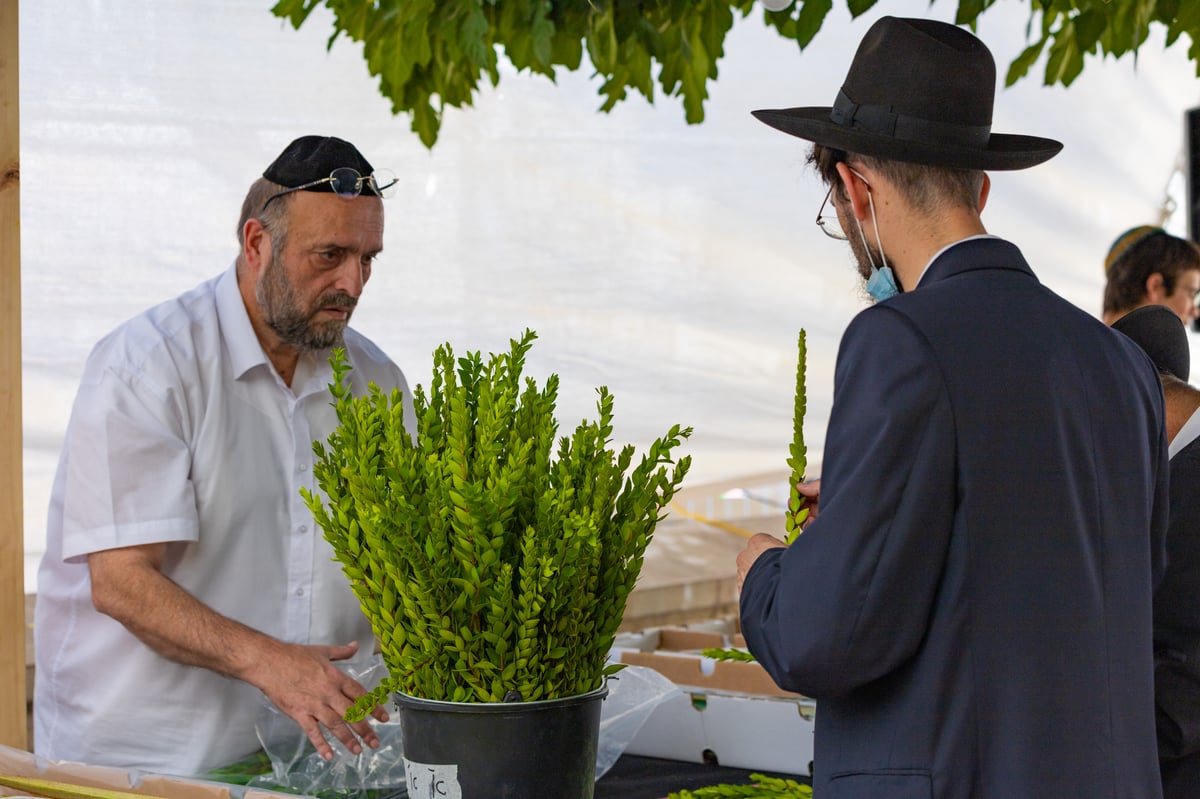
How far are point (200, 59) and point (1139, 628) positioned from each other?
2.21m

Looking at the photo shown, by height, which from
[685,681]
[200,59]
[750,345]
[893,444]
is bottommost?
[685,681]

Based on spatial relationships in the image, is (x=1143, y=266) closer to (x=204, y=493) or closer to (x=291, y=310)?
(x=291, y=310)

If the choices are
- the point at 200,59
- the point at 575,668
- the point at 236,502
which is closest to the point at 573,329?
the point at 200,59

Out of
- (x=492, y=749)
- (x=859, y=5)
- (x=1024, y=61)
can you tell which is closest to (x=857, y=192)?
(x=492, y=749)

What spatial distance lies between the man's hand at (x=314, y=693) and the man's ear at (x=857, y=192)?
826 mm

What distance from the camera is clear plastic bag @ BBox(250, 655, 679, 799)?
163 centimetres

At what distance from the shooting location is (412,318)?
10.2ft

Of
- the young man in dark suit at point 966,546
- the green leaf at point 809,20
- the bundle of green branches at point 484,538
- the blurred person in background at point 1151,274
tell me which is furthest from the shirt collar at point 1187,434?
the blurred person in background at point 1151,274

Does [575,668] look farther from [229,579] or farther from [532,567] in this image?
[229,579]

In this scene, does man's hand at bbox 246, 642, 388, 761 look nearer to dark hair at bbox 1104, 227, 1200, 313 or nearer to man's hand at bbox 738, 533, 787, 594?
man's hand at bbox 738, 533, 787, 594

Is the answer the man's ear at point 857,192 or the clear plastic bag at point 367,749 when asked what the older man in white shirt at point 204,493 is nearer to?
the clear plastic bag at point 367,749

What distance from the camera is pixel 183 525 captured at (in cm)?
183

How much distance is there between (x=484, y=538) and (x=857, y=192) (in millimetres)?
468

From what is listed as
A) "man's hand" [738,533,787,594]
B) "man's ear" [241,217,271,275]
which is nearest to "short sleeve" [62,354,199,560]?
"man's ear" [241,217,271,275]
